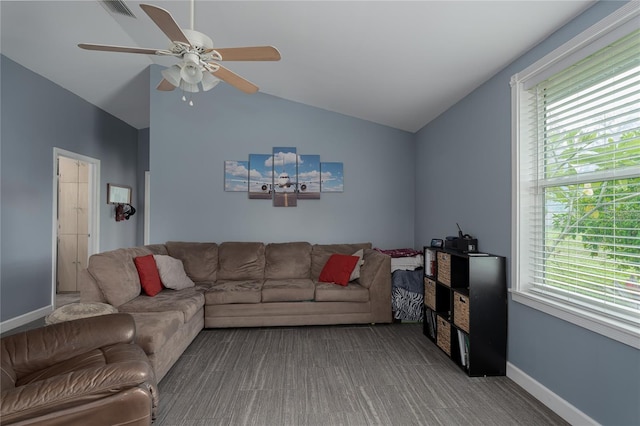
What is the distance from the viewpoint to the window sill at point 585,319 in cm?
162

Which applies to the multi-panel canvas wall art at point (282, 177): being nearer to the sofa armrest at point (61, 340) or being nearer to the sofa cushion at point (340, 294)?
the sofa cushion at point (340, 294)

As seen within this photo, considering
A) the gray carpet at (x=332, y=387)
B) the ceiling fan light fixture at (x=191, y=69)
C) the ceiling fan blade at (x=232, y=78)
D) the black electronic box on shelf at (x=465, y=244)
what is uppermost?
the ceiling fan blade at (x=232, y=78)

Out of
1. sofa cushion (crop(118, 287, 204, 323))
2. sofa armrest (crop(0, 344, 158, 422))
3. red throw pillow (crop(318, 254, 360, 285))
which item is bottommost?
sofa cushion (crop(118, 287, 204, 323))

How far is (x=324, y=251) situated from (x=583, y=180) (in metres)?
2.91

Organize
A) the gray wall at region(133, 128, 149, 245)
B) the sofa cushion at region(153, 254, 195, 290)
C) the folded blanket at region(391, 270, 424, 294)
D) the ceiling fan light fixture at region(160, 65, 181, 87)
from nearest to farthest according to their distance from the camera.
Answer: the ceiling fan light fixture at region(160, 65, 181, 87) < the sofa cushion at region(153, 254, 195, 290) < the folded blanket at region(391, 270, 424, 294) < the gray wall at region(133, 128, 149, 245)

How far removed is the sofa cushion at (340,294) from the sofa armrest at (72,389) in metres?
2.14

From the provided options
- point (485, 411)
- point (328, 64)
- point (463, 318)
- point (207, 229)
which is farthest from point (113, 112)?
point (485, 411)

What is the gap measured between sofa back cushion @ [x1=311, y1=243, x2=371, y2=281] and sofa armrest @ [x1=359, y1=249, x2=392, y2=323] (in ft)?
2.12

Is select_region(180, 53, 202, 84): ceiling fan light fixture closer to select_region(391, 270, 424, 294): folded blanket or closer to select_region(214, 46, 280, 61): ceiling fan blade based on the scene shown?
select_region(214, 46, 280, 61): ceiling fan blade

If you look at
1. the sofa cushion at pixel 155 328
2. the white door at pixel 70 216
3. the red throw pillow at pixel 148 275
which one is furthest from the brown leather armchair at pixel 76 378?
the white door at pixel 70 216

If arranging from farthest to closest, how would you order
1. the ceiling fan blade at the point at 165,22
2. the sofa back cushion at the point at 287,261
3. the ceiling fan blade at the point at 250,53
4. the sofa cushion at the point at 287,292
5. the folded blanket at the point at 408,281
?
the sofa back cushion at the point at 287,261 → the folded blanket at the point at 408,281 → the sofa cushion at the point at 287,292 → the ceiling fan blade at the point at 250,53 → the ceiling fan blade at the point at 165,22

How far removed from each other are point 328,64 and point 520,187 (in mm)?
2178

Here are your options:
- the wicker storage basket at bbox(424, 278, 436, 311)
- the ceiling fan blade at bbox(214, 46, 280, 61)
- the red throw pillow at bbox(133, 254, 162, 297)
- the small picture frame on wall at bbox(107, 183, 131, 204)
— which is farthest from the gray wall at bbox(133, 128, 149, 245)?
the wicker storage basket at bbox(424, 278, 436, 311)

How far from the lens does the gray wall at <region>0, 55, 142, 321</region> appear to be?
3512mm
